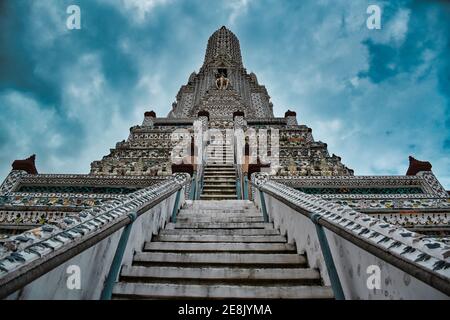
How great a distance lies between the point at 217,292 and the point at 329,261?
89 cm

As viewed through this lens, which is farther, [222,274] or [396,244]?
[222,274]

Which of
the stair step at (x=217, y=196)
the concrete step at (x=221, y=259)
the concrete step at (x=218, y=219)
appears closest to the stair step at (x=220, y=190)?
the stair step at (x=217, y=196)

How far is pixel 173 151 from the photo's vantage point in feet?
38.0

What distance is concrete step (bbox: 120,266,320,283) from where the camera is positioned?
7.68ft

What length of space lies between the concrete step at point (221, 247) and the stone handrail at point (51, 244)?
0.77m

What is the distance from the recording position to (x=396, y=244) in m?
1.43

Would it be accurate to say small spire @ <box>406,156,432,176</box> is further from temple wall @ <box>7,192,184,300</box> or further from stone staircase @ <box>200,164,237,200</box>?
temple wall @ <box>7,192,184,300</box>

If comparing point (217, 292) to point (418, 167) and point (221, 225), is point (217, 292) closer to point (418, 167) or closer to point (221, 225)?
→ point (221, 225)

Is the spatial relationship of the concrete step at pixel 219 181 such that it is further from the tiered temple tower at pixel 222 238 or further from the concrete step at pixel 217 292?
the concrete step at pixel 217 292

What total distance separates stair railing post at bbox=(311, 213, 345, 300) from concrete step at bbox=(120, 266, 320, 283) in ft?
1.08

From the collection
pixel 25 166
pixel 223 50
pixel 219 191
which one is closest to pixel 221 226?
pixel 219 191

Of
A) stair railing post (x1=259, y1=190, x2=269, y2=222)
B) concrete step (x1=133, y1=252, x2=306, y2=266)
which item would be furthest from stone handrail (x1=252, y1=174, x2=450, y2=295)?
stair railing post (x1=259, y1=190, x2=269, y2=222)

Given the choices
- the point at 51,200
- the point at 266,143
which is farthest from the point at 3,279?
the point at 266,143
